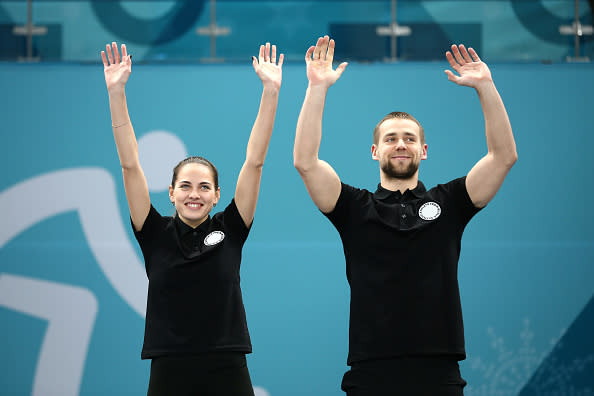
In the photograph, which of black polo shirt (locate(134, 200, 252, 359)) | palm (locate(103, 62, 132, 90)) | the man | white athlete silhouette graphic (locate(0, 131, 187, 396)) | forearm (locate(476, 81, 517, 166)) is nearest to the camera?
the man

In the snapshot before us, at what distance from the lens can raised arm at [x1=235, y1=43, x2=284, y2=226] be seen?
89.1 inches

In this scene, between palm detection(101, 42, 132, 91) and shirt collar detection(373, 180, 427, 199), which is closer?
shirt collar detection(373, 180, 427, 199)

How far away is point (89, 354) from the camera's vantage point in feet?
11.3

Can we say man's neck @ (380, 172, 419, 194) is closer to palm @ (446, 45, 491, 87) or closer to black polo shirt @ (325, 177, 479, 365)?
black polo shirt @ (325, 177, 479, 365)

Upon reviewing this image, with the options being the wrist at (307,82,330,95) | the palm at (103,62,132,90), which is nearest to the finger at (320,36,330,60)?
the wrist at (307,82,330,95)

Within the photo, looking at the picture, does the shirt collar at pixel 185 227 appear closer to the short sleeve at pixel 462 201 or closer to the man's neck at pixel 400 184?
the man's neck at pixel 400 184

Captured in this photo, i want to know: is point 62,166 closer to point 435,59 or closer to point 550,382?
point 435,59

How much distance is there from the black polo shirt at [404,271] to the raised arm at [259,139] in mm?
360

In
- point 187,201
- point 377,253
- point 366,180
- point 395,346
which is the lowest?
point 395,346

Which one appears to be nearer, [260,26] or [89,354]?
[89,354]

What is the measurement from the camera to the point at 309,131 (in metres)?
2.03

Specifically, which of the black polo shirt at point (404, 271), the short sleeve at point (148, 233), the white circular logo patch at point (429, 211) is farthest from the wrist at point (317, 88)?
the short sleeve at point (148, 233)

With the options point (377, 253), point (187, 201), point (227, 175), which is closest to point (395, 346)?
point (377, 253)

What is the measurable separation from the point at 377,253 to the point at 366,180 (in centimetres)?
161
